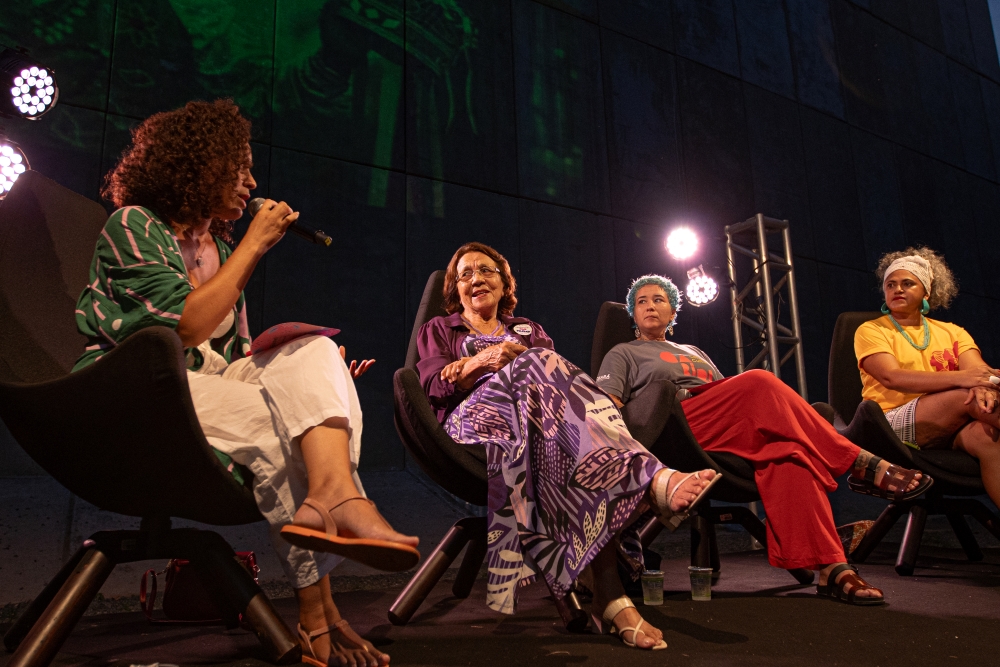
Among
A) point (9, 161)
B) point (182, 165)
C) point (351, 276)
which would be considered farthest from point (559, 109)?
point (182, 165)

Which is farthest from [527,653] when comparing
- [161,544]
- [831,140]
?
[831,140]

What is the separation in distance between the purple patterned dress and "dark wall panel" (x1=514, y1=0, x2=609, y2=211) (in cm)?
281

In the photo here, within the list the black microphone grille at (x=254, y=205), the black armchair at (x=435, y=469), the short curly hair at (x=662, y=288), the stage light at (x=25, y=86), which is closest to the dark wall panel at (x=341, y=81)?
the stage light at (x=25, y=86)

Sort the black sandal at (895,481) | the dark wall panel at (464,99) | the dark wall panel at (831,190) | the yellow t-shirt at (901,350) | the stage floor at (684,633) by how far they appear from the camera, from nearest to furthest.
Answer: the stage floor at (684,633) < the black sandal at (895,481) < the yellow t-shirt at (901,350) < the dark wall panel at (464,99) < the dark wall panel at (831,190)

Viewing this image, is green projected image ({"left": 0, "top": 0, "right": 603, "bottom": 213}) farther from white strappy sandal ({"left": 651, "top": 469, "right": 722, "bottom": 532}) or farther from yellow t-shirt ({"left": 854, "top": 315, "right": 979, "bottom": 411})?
white strappy sandal ({"left": 651, "top": 469, "right": 722, "bottom": 532})

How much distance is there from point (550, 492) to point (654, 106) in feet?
13.5

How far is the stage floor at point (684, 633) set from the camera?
1243 mm

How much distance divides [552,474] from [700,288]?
3.34 meters

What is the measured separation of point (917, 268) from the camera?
2.71 metres

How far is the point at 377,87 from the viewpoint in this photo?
12.5 ft

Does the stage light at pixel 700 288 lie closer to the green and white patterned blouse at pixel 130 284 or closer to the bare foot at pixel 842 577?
A: the bare foot at pixel 842 577

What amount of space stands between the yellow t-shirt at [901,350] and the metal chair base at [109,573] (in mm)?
2275

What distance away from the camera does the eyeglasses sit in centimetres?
221

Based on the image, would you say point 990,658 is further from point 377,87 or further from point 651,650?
point 377,87
